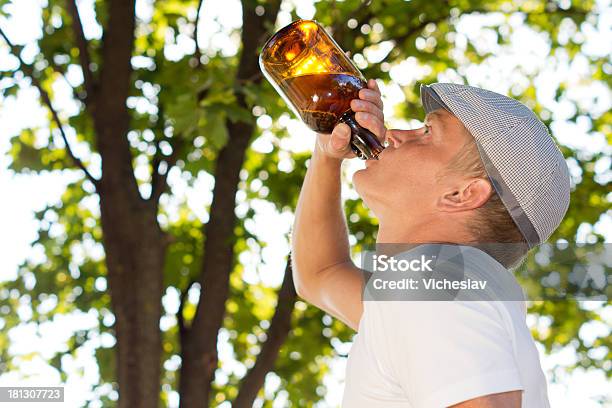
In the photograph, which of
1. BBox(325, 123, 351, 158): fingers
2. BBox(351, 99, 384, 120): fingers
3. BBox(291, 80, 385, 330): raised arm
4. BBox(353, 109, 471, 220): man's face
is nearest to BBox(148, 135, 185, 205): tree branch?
BBox(291, 80, 385, 330): raised arm

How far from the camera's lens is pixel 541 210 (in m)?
1.46

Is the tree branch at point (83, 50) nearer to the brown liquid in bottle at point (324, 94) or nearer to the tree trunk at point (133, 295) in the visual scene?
the tree trunk at point (133, 295)

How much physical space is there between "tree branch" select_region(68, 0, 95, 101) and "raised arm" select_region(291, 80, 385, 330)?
5.43 feet

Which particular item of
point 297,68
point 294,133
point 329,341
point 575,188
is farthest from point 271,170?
point 297,68

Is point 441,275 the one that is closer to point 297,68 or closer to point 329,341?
A: point 297,68

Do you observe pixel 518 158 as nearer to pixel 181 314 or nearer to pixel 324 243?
pixel 324 243

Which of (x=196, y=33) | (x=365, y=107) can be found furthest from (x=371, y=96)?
(x=196, y=33)

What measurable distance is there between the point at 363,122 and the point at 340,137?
74mm

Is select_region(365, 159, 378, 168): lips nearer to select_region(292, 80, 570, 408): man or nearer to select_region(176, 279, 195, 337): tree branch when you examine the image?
select_region(292, 80, 570, 408): man

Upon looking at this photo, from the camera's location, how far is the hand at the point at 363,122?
5.55 ft

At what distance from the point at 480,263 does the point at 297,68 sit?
0.73m

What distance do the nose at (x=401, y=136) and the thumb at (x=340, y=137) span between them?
0.11 metres

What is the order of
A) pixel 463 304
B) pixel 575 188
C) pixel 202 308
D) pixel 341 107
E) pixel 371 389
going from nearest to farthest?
pixel 463 304 < pixel 371 389 < pixel 341 107 < pixel 202 308 < pixel 575 188

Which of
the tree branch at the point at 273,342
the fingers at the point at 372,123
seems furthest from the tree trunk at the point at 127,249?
the fingers at the point at 372,123
